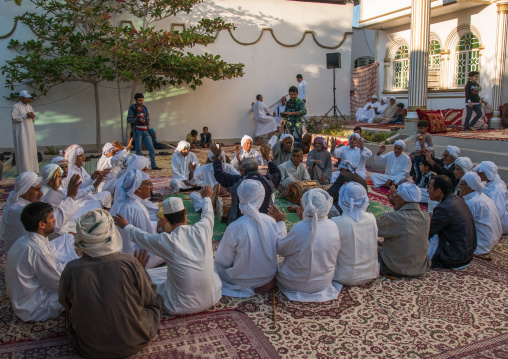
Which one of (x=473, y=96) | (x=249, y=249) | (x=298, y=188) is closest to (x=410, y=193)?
(x=249, y=249)

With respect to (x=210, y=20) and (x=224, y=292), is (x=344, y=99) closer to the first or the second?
(x=210, y=20)

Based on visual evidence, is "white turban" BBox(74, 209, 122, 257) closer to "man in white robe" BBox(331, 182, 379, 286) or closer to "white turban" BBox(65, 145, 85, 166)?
"man in white robe" BBox(331, 182, 379, 286)

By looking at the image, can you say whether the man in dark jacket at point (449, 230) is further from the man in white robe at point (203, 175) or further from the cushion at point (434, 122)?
the cushion at point (434, 122)

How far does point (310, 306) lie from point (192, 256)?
1.06m

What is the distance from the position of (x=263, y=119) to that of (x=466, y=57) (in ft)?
20.1

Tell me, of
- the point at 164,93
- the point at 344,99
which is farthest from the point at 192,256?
the point at 344,99

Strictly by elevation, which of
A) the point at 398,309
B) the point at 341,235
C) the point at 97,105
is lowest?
the point at 398,309

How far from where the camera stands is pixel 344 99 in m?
15.8

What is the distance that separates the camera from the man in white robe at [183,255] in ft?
10.6

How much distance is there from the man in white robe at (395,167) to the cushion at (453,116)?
566 cm

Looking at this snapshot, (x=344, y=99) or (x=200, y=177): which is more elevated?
(x=344, y=99)

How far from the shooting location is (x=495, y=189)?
16.9 feet

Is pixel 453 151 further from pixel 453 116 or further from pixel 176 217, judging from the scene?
pixel 453 116

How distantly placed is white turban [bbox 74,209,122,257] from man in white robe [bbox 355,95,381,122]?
13.8m
